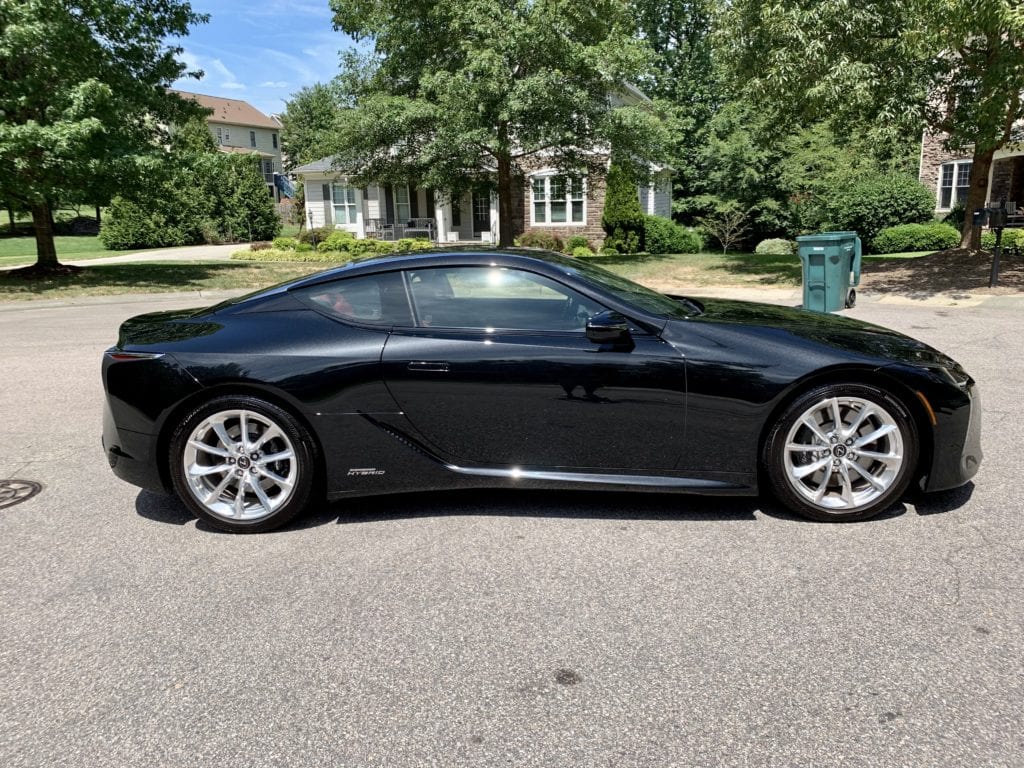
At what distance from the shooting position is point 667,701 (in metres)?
2.58

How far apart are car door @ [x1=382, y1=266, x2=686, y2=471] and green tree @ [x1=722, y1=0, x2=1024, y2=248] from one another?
12.2 metres

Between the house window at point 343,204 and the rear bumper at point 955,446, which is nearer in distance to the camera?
the rear bumper at point 955,446

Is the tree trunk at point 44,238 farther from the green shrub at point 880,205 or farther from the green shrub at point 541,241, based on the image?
the green shrub at point 880,205

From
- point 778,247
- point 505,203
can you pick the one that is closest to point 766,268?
point 505,203

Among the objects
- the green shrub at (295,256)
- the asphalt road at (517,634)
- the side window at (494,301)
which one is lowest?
the asphalt road at (517,634)

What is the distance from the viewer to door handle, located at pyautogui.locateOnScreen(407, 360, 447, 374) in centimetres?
397

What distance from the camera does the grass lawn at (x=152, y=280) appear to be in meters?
17.0

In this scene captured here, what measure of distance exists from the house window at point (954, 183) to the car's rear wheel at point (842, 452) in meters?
29.7

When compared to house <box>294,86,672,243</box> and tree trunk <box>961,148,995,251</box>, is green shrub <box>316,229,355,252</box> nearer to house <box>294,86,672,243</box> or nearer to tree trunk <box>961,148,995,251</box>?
house <box>294,86,672,243</box>

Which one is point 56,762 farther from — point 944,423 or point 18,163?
point 18,163

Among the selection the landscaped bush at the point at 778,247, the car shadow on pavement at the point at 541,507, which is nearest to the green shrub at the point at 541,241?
the landscaped bush at the point at 778,247

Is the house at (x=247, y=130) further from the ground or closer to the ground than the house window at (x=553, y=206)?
further from the ground

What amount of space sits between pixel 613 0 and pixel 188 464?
18.6 metres

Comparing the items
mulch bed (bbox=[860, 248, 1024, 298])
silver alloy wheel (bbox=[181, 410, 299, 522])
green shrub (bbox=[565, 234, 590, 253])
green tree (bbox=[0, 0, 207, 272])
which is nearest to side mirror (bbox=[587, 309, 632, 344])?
silver alloy wheel (bbox=[181, 410, 299, 522])
